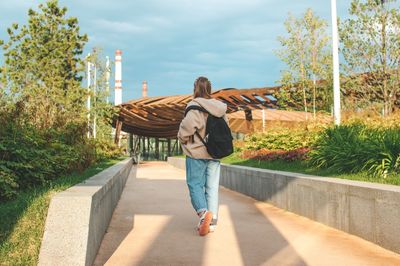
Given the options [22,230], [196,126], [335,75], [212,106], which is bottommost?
[22,230]

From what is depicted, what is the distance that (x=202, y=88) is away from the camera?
623 centimetres

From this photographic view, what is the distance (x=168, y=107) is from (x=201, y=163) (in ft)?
98.8

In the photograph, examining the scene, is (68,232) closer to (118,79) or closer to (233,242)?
(233,242)

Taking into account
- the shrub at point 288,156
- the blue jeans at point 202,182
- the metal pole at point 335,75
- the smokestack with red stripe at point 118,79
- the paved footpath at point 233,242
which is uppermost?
the smokestack with red stripe at point 118,79

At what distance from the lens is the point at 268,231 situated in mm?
6324

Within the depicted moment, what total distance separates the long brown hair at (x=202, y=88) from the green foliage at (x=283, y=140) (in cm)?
792

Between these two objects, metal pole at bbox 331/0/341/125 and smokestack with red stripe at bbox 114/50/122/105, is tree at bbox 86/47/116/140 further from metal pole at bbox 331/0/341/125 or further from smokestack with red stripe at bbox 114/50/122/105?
smokestack with red stripe at bbox 114/50/122/105

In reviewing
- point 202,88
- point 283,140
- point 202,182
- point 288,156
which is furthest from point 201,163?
point 283,140

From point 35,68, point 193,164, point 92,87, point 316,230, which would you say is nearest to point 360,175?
point 316,230

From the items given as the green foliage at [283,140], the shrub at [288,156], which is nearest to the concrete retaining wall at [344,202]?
the shrub at [288,156]

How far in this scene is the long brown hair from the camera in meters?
6.22

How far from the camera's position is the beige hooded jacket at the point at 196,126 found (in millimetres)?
5961

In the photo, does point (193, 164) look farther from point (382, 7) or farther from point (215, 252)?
point (382, 7)

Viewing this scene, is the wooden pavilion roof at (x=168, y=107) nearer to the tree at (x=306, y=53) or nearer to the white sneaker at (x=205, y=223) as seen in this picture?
the tree at (x=306, y=53)
